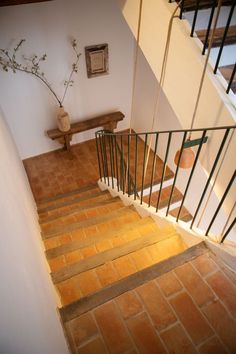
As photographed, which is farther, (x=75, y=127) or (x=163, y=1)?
(x=75, y=127)

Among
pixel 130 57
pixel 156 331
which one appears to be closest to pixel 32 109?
pixel 130 57

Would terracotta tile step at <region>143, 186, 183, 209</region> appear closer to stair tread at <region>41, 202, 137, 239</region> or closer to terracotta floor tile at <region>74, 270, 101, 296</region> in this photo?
stair tread at <region>41, 202, 137, 239</region>

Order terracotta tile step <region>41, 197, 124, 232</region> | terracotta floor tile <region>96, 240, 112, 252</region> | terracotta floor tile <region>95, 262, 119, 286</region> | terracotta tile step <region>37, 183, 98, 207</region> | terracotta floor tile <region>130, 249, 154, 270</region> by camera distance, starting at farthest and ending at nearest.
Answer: terracotta tile step <region>37, 183, 98, 207</region> < terracotta tile step <region>41, 197, 124, 232</region> < terracotta floor tile <region>96, 240, 112, 252</region> < terracotta floor tile <region>130, 249, 154, 270</region> < terracotta floor tile <region>95, 262, 119, 286</region>

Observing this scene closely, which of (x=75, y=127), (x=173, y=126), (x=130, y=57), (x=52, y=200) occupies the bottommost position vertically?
(x=52, y=200)

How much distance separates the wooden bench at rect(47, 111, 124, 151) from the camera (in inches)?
173

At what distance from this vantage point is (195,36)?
5.48 feet

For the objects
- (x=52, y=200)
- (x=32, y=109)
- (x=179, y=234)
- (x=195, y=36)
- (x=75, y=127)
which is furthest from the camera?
(x=75, y=127)

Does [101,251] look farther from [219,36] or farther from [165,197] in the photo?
[165,197]

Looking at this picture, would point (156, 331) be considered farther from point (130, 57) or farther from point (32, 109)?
point (130, 57)

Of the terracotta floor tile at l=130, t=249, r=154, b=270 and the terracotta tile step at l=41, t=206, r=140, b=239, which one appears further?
the terracotta tile step at l=41, t=206, r=140, b=239

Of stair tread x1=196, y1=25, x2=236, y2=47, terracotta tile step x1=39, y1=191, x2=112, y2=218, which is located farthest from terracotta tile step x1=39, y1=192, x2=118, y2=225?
stair tread x1=196, y1=25, x2=236, y2=47

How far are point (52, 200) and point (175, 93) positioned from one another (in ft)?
8.72

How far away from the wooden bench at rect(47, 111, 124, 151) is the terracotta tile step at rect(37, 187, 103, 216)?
123 centimetres

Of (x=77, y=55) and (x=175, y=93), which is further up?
(x=175, y=93)
